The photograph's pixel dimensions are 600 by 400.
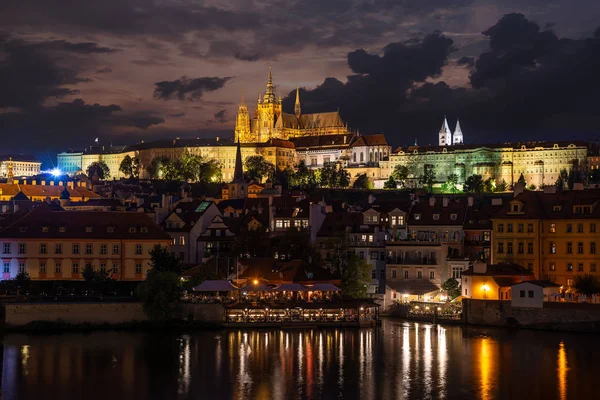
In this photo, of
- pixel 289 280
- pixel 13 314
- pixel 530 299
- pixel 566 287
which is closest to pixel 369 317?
pixel 289 280

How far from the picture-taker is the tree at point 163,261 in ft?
204

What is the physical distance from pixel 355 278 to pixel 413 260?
203 inches

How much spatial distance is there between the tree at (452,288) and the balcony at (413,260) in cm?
240

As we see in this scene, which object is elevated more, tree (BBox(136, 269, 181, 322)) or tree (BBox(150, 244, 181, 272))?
tree (BBox(150, 244, 181, 272))

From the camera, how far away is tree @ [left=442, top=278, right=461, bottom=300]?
6230 cm

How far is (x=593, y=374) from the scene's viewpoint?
43.8 m

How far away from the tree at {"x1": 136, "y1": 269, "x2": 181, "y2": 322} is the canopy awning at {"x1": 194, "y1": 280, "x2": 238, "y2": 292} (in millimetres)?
2203

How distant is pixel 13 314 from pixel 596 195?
38.8 metres

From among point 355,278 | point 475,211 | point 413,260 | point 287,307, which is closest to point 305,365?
point 287,307

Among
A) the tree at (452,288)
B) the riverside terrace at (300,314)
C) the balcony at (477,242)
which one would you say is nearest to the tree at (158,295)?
the riverside terrace at (300,314)

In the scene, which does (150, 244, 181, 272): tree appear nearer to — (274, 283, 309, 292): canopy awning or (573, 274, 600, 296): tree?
(274, 283, 309, 292): canopy awning

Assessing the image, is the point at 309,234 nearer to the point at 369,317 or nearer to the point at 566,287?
the point at 369,317

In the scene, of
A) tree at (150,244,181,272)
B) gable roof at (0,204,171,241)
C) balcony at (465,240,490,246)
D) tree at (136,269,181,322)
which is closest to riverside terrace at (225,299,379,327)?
tree at (136,269,181,322)

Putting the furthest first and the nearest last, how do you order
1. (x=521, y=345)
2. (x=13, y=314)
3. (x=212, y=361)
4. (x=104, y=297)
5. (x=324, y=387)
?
(x=104, y=297) < (x=13, y=314) < (x=521, y=345) < (x=212, y=361) < (x=324, y=387)
